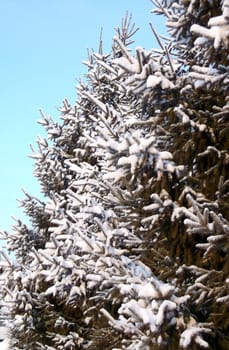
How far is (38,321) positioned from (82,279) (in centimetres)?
391

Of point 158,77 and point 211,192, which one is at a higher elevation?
point 158,77

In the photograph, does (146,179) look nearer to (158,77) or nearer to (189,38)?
(158,77)

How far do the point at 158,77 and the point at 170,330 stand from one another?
2.60 m

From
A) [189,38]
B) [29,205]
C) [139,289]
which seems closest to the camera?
Answer: [139,289]

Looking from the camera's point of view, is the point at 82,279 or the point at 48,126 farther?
the point at 48,126

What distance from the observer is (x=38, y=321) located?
33.6 feet

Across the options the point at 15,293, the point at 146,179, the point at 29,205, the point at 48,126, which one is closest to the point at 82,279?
the point at 146,179

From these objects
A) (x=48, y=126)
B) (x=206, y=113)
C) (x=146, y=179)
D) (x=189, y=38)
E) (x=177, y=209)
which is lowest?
(x=177, y=209)

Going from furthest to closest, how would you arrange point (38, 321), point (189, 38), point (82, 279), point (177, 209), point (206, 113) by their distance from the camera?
point (38, 321)
point (82, 279)
point (189, 38)
point (206, 113)
point (177, 209)

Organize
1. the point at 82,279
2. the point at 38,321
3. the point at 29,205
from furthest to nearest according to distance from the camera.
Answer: the point at 29,205, the point at 38,321, the point at 82,279

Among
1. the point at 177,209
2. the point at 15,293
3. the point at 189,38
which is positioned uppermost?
the point at 189,38

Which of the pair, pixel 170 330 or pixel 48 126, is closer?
pixel 170 330

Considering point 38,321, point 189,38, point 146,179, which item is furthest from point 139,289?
point 38,321

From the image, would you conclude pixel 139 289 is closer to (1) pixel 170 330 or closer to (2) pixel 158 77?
(1) pixel 170 330
